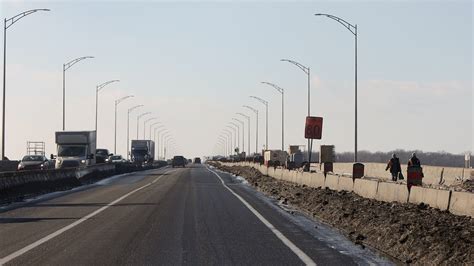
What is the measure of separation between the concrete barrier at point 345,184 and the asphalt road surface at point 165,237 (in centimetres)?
405

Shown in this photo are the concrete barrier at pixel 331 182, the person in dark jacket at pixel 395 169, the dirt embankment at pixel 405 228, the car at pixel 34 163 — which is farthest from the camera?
the car at pixel 34 163

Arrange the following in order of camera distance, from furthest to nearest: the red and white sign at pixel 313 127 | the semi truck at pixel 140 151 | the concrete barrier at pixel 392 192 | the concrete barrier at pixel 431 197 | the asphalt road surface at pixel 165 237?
the semi truck at pixel 140 151 < the red and white sign at pixel 313 127 < the concrete barrier at pixel 392 192 < the concrete barrier at pixel 431 197 < the asphalt road surface at pixel 165 237

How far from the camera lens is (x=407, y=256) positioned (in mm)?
13680

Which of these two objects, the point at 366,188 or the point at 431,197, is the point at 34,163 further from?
the point at 431,197

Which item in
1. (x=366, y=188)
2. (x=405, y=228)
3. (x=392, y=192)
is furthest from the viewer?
(x=366, y=188)

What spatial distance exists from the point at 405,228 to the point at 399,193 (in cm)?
637

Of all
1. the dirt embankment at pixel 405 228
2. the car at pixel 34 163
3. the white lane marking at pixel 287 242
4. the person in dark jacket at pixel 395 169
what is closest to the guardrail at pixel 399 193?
the dirt embankment at pixel 405 228

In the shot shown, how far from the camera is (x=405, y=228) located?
15812 millimetres

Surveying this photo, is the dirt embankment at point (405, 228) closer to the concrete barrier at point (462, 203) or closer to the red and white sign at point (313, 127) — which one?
the concrete barrier at point (462, 203)

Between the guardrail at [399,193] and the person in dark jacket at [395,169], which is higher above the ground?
the person in dark jacket at [395,169]

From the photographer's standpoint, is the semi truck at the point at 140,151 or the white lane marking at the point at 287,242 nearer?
the white lane marking at the point at 287,242

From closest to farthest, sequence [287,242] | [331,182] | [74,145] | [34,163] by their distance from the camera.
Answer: [287,242]
[331,182]
[74,145]
[34,163]

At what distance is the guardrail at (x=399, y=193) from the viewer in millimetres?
17156

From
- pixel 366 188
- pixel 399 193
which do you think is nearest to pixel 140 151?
pixel 366 188
